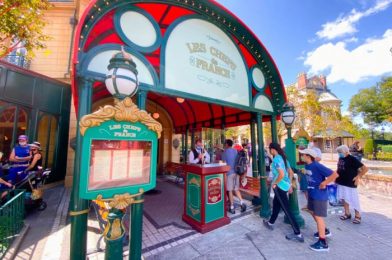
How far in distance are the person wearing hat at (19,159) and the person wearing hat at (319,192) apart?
6911mm

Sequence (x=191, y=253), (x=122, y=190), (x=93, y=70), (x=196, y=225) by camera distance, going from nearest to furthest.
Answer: (x=122, y=190)
(x=93, y=70)
(x=191, y=253)
(x=196, y=225)

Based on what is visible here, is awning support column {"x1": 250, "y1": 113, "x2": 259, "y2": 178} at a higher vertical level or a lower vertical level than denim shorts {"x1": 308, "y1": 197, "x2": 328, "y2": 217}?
higher

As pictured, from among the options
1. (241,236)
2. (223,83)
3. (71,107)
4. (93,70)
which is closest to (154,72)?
(93,70)

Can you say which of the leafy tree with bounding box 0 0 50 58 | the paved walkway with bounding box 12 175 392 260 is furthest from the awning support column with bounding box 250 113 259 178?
the leafy tree with bounding box 0 0 50 58

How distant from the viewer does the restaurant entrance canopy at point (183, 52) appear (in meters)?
2.80

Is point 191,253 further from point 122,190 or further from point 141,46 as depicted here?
point 141,46

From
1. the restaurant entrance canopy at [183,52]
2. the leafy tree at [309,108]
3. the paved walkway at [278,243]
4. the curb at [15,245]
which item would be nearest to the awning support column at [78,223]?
the paved walkway at [278,243]

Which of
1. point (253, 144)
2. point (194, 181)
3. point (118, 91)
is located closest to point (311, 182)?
point (194, 181)

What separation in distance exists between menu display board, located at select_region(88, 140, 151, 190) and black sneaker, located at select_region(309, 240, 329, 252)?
3394mm

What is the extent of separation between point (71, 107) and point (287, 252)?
9.06 meters

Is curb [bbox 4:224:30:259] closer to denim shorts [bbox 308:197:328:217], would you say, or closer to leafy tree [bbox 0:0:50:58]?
leafy tree [bbox 0:0:50:58]

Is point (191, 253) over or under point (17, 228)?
under

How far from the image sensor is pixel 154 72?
3.24m

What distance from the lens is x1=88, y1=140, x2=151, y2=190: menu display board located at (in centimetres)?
183
